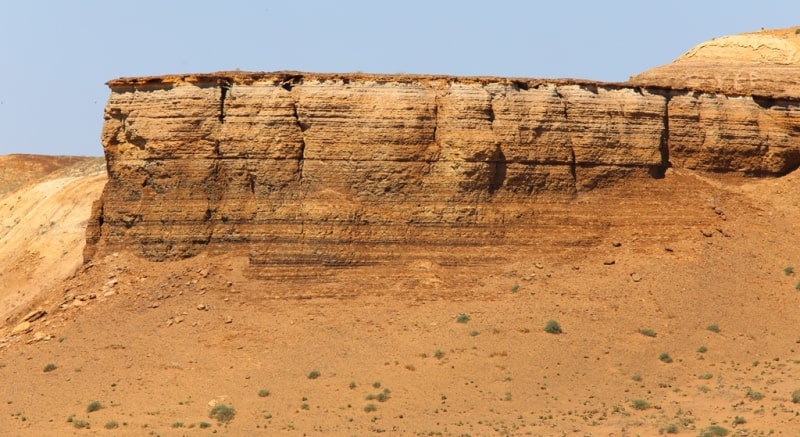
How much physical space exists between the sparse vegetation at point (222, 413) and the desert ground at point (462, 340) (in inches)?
1.4

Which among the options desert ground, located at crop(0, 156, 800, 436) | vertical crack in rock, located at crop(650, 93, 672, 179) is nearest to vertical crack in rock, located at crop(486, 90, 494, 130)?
desert ground, located at crop(0, 156, 800, 436)

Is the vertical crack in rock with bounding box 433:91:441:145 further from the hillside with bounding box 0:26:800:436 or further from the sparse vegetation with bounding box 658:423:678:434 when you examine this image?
the sparse vegetation with bounding box 658:423:678:434

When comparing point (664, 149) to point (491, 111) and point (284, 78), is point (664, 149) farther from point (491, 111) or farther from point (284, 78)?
point (284, 78)

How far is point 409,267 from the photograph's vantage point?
110 feet

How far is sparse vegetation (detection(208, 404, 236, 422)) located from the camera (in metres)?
29.3

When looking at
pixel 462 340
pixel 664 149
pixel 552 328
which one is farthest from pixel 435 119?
pixel 664 149

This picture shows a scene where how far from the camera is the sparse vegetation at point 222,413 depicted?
29312 millimetres

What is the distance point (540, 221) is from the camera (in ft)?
113

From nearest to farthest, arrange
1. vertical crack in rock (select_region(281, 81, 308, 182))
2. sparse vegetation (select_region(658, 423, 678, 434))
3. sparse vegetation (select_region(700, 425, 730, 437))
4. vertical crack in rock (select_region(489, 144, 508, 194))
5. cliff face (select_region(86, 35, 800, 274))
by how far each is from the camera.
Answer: sparse vegetation (select_region(700, 425, 730, 437)), sparse vegetation (select_region(658, 423, 678, 434)), cliff face (select_region(86, 35, 800, 274)), vertical crack in rock (select_region(281, 81, 308, 182)), vertical crack in rock (select_region(489, 144, 508, 194))

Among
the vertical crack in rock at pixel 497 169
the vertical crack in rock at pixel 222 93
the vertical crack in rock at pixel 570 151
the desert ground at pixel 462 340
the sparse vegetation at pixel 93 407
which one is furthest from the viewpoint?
the vertical crack in rock at pixel 570 151

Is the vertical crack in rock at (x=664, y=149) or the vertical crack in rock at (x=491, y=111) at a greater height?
the vertical crack in rock at (x=491, y=111)

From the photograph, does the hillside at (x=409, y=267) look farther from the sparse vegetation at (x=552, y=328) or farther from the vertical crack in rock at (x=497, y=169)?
the sparse vegetation at (x=552, y=328)

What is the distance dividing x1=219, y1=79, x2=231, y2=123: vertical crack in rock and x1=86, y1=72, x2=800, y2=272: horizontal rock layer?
0.11 ft

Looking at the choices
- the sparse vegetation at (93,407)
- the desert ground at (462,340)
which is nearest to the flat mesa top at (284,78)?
the desert ground at (462,340)
